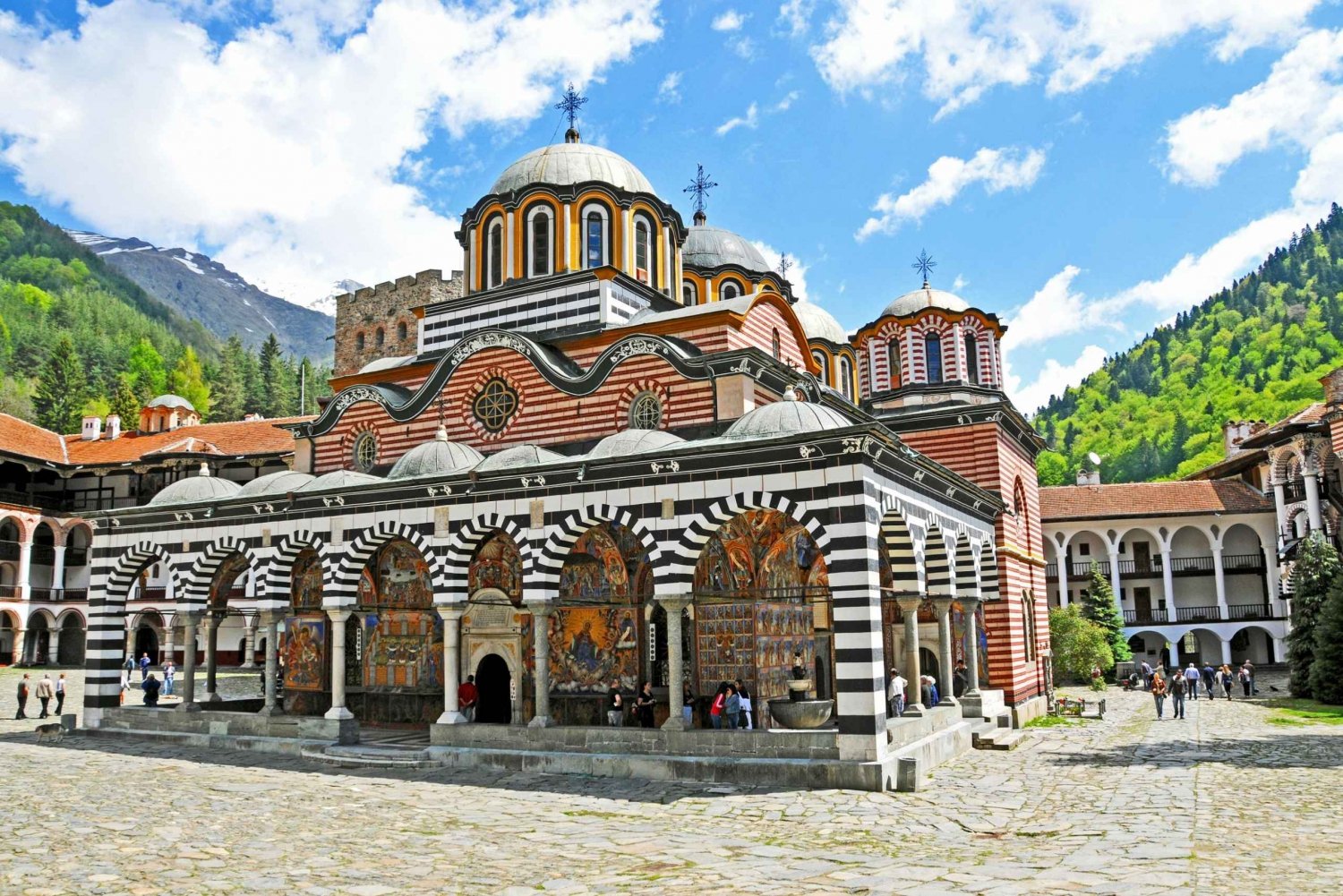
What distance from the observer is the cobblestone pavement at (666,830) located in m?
7.64

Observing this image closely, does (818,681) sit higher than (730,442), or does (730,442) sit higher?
(730,442)

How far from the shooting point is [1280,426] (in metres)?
34.0

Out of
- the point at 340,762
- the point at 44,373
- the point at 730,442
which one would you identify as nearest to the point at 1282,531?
the point at 730,442

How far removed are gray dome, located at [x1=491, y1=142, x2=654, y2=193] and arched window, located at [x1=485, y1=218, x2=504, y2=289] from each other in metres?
0.76

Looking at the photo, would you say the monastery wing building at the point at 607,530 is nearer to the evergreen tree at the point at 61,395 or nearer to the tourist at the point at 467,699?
the tourist at the point at 467,699

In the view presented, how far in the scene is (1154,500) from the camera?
1513 inches

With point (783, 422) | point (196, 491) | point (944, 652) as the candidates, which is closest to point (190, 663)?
point (196, 491)

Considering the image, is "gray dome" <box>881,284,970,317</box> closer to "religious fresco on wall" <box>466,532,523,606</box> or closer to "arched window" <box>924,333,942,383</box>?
"arched window" <box>924,333,942,383</box>

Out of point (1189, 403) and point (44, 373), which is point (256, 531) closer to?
point (44, 373)

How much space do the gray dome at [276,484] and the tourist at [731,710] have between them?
805 centimetres

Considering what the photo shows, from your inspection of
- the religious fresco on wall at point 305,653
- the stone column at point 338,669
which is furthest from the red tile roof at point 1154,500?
the stone column at point 338,669

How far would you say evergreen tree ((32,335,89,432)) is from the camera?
58.2 metres

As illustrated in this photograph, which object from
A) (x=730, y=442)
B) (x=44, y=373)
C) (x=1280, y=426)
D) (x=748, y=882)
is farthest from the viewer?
(x=44, y=373)

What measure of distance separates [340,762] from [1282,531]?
3226 centimetres
